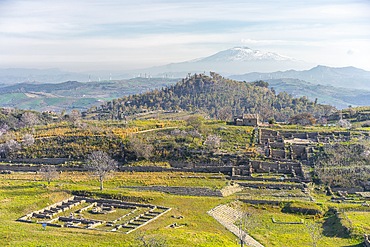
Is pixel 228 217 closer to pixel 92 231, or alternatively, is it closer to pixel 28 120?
pixel 92 231

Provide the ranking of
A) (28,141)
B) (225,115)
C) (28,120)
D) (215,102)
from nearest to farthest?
(28,141) < (28,120) < (225,115) < (215,102)

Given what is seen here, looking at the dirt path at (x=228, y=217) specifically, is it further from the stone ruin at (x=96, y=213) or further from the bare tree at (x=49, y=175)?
the bare tree at (x=49, y=175)

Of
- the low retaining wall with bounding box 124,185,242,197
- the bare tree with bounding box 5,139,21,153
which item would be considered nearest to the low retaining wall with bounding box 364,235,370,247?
the low retaining wall with bounding box 124,185,242,197

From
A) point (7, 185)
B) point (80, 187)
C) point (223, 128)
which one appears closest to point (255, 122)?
point (223, 128)

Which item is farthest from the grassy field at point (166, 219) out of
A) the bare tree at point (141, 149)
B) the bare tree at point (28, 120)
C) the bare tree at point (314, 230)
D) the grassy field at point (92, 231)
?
the bare tree at point (28, 120)

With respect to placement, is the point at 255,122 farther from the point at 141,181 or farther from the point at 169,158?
the point at 141,181

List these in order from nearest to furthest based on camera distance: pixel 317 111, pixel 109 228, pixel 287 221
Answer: pixel 109 228 → pixel 287 221 → pixel 317 111

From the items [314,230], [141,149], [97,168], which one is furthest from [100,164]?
[314,230]
